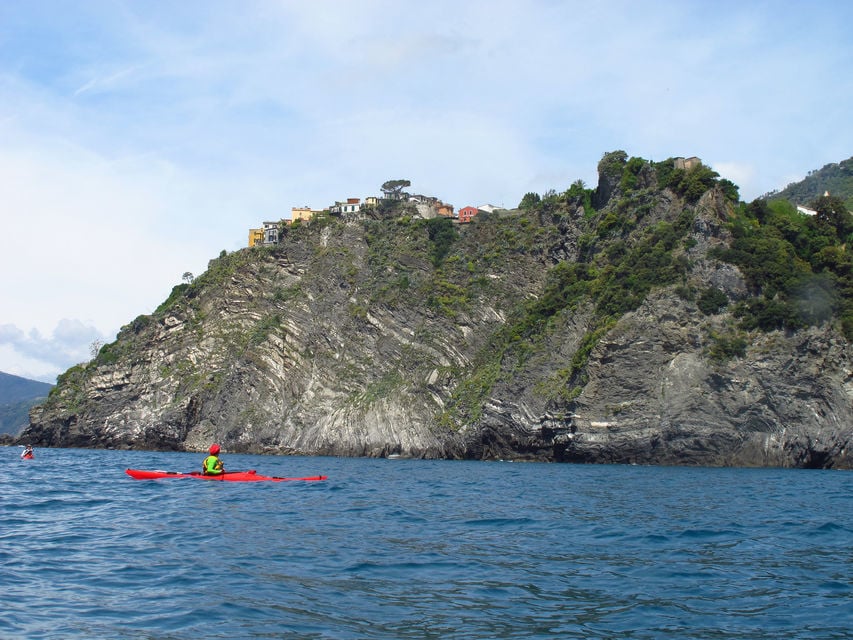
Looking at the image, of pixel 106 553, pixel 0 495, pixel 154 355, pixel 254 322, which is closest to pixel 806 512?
pixel 106 553

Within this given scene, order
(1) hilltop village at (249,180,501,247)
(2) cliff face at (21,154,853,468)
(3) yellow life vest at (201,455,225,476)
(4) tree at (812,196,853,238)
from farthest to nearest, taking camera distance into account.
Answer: (1) hilltop village at (249,180,501,247)
(4) tree at (812,196,853,238)
(2) cliff face at (21,154,853,468)
(3) yellow life vest at (201,455,225,476)

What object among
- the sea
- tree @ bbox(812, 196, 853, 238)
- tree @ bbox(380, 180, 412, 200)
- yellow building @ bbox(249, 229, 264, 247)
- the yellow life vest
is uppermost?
tree @ bbox(380, 180, 412, 200)

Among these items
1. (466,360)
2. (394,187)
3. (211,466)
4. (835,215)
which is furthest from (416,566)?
(394,187)

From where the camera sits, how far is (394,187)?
348ft

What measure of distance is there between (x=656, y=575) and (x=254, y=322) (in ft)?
234

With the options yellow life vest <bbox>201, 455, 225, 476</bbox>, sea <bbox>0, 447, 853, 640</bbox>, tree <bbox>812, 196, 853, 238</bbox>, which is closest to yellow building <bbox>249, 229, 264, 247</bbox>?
tree <bbox>812, 196, 853, 238</bbox>

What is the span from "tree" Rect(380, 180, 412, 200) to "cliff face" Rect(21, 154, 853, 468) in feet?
52.5

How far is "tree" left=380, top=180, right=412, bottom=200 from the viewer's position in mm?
105456

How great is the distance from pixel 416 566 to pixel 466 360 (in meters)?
59.6

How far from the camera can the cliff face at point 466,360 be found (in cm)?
5428

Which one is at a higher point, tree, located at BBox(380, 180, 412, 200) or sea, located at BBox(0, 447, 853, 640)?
tree, located at BBox(380, 180, 412, 200)

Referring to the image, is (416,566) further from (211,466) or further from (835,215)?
(835,215)

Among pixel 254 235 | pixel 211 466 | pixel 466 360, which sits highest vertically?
pixel 254 235

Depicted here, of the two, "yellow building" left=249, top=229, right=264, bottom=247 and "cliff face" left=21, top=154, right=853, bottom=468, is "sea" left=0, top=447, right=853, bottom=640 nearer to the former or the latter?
"cliff face" left=21, top=154, right=853, bottom=468
